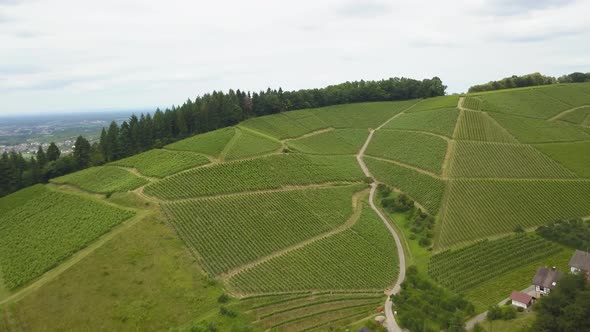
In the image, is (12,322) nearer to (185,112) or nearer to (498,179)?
(185,112)

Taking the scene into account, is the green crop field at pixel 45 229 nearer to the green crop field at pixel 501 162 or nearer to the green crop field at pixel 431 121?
the green crop field at pixel 501 162

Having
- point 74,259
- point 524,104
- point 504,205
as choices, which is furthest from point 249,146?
point 524,104

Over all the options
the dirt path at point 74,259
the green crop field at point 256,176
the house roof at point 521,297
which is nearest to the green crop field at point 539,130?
the green crop field at point 256,176

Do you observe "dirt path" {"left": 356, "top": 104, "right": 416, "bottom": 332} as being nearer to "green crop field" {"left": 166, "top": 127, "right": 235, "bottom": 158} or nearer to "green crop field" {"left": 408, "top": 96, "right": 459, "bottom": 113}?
"green crop field" {"left": 166, "top": 127, "right": 235, "bottom": 158}

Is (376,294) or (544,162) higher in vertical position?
(544,162)

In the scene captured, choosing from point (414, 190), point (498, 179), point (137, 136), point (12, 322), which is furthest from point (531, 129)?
point (12, 322)

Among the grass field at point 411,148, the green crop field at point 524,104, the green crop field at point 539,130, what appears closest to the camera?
the grass field at point 411,148
